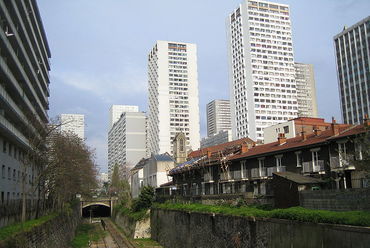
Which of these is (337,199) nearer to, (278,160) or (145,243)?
(278,160)

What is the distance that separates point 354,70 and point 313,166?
4433 inches

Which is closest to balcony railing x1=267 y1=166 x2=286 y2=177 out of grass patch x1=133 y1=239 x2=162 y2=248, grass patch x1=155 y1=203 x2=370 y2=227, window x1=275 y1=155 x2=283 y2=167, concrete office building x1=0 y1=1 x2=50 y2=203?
window x1=275 y1=155 x2=283 y2=167

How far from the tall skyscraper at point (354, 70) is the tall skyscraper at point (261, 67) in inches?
818

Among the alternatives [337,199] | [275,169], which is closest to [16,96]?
[275,169]

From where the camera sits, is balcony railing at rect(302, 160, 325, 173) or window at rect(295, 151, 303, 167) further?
window at rect(295, 151, 303, 167)

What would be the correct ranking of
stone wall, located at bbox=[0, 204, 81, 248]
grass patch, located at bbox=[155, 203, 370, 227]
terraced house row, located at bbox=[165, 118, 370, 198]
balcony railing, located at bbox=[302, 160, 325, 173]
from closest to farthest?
grass patch, located at bbox=[155, 203, 370, 227], stone wall, located at bbox=[0, 204, 81, 248], terraced house row, located at bbox=[165, 118, 370, 198], balcony railing, located at bbox=[302, 160, 325, 173]

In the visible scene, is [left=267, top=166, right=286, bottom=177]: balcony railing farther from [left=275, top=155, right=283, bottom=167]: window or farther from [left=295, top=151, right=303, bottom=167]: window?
[left=295, top=151, right=303, bottom=167]: window

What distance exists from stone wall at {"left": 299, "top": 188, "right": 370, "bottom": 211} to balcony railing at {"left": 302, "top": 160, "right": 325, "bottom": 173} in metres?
12.9

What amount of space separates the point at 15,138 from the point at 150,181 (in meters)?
56.4

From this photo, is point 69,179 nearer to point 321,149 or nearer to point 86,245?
point 86,245

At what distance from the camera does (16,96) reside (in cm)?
5400

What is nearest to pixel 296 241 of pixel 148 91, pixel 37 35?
pixel 37 35

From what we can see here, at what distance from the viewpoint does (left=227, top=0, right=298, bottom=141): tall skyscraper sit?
152 m

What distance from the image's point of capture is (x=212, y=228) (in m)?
34.2
